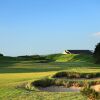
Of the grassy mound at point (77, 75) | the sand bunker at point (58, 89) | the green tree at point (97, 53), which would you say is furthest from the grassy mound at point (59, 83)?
the green tree at point (97, 53)

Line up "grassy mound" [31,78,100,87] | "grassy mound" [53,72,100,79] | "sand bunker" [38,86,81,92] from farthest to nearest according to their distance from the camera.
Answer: "grassy mound" [53,72,100,79], "grassy mound" [31,78,100,87], "sand bunker" [38,86,81,92]

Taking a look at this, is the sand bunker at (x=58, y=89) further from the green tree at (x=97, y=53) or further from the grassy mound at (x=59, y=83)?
the green tree at (x=97, y=53)

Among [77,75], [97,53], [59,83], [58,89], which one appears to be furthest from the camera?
[97,53]

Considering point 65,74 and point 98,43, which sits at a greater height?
point 98,43

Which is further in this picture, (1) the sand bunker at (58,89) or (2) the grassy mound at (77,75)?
(2) the grassy mound at (77,75)

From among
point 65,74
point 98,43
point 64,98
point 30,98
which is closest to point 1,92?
point 30,98

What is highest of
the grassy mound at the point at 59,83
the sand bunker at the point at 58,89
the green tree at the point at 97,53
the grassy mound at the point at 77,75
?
the green tree at the point at 97,53

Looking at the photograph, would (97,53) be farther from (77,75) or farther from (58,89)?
(58,89)

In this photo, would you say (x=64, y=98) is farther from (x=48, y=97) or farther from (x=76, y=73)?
(x=76, y=73)

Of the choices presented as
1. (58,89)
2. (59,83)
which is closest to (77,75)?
(59,83)

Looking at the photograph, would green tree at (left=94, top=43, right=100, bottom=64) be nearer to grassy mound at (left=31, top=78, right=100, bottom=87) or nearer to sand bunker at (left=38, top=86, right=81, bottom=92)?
grassy mound at (left=31, top=78, right=100, bottom=87)

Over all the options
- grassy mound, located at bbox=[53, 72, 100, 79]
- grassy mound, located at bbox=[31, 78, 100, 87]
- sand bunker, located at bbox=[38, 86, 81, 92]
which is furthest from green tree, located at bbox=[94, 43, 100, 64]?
sand bunker, located at bbox=[38, 86, 81, 92]

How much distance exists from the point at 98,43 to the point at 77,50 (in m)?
57.3

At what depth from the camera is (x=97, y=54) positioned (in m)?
58.0
